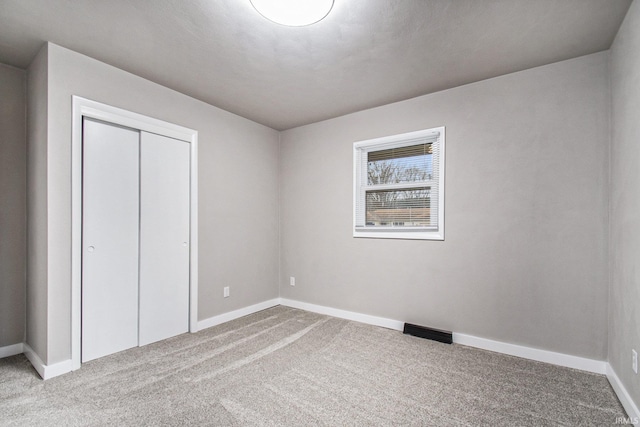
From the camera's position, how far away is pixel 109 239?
2627mm

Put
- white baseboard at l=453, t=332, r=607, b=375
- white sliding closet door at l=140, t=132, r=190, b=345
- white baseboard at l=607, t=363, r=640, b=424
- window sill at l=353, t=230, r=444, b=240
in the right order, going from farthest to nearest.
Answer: window sill at l=353, t=230, r=444, b=240 → white sliding closet door at l=140, t=132, r=190, b=345 → white baseboard at l=453, t=332, r=607, b=375 → white baseboard at l=607, t=363, r=640, b=424

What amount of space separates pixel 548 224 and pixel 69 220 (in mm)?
3993

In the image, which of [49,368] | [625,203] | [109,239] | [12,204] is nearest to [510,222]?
[625,203]

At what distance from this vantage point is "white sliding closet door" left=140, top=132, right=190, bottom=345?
2875 millimetres

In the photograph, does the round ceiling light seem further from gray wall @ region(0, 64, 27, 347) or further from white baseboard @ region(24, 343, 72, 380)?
white baseboard @ region(24, 343, 72, 380)

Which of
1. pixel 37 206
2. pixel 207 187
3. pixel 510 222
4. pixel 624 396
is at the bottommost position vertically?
pixel 624 396

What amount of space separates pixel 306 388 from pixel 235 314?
1.81 m

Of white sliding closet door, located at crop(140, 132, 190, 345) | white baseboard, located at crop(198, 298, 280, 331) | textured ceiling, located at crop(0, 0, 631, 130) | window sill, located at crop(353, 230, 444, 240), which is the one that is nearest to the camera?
textured ceiling, located at crop(0, 0, 631, 130)

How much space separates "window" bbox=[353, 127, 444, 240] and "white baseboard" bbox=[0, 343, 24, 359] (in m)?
3.44

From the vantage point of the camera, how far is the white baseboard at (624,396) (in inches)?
68.5

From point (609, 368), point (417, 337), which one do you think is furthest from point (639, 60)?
point (417, 337)

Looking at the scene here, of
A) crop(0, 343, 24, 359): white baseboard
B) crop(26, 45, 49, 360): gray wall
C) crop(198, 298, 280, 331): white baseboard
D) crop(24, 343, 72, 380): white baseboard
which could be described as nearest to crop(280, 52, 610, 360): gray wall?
crop(198, 298, 280, 331): white baseboard

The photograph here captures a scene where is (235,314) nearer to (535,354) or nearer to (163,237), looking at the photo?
(163,237)

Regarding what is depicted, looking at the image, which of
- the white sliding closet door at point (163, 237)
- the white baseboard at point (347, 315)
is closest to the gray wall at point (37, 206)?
the white sliding closet door at point (163, 237)
